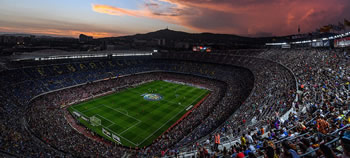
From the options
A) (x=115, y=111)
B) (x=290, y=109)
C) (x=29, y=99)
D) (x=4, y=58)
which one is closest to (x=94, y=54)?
(x=4, y=58)

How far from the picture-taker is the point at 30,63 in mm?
42656

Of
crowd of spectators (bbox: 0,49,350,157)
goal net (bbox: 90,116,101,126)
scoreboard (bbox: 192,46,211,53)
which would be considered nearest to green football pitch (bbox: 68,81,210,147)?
goal net (bbox: 90,116,101,126)

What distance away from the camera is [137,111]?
1350 inches

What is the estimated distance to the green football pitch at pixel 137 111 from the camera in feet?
86.8

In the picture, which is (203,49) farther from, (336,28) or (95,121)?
(95,121)

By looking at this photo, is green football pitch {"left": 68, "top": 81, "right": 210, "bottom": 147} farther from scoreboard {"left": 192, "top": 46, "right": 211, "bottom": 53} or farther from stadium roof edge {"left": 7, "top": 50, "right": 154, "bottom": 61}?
scoreboard {"left": 192, "top": 46, "right": 211, "bottom": 53}

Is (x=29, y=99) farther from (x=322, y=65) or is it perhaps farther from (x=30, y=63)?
(x=322, y=65)

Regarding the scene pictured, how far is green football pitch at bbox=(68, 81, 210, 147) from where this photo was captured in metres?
26.5

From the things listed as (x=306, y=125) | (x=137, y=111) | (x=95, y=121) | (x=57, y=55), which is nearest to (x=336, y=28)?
(x=306, y=125)

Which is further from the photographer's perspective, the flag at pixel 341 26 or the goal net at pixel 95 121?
the flag at pixel 341 26

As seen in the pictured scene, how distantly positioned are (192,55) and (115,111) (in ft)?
161

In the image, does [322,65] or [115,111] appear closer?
[322,65]

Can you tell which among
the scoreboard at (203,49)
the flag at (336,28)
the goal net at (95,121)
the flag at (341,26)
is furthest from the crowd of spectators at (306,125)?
the scoreboard at (203,49)

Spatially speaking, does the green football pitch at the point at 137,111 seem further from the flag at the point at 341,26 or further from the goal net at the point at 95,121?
the flag at the point at 341,26
